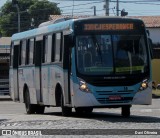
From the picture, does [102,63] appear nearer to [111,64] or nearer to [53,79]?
[111,64]

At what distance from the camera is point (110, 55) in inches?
818

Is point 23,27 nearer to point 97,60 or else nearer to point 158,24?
point 158,24

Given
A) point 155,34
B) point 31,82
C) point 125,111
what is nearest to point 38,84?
point 31,82

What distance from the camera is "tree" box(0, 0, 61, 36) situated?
104 meters

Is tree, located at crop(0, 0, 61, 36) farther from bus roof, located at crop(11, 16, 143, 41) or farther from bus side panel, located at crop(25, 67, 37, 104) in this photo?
bus side panel, located at crop(25, 67, 37, 104)

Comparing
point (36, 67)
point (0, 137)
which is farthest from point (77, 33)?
point (0, 137)

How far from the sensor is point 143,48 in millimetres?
21188

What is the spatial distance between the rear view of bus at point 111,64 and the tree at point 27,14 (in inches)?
3163

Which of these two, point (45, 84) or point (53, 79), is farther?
point (45, 84)

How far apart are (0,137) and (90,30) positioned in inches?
267

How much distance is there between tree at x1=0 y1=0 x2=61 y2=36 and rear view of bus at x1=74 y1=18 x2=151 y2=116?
80330 millimetres

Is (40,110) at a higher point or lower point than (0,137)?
lower

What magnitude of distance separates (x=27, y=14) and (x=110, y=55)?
8567 centimetres

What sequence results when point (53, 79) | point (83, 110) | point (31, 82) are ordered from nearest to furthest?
point (53, 79) < point (83, 110) < point (31, 82)
